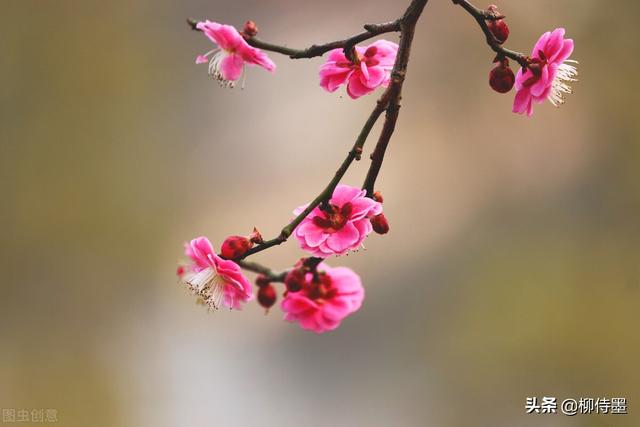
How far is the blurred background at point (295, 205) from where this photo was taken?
1.74 m

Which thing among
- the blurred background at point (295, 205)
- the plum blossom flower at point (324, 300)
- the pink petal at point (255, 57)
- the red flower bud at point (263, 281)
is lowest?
the plum blossom flower at point (324, 300)

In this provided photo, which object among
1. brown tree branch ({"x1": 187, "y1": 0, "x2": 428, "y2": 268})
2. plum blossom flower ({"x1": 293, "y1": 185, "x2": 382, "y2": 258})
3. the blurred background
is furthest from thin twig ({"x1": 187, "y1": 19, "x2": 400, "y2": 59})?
the blurred background

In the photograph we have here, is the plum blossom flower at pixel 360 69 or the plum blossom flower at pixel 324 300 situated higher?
the plum blossom flower at pixel 360 69

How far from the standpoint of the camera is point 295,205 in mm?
1975

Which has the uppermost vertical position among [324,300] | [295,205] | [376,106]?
[295,205]

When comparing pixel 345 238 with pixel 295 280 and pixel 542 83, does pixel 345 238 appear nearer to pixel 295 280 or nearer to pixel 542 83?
pixel 295 280

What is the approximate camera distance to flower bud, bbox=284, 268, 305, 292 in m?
0.43

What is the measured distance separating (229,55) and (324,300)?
0.65ft

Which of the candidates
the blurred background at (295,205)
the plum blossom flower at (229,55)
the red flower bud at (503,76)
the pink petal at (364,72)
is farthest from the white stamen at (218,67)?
the blurred background at (295,205)

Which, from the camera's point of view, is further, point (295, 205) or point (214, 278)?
point (295, 205)

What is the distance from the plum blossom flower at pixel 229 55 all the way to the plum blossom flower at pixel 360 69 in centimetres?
6

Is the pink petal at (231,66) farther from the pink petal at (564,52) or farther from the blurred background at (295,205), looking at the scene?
the blurred background at (295,205)

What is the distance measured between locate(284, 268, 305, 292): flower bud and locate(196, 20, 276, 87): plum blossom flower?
154mm

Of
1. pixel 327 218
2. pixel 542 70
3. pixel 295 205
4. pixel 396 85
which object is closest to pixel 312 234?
pixel 327 218
